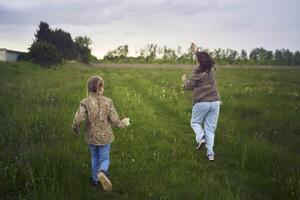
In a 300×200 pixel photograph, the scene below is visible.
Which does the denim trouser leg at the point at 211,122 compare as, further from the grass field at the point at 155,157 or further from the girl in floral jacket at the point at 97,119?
the girl in floral jacket at the point at 97,119

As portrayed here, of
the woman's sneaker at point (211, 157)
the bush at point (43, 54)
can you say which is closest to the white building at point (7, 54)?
the bush at point (43, 54)

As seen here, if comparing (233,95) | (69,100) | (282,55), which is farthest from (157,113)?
(282,55)

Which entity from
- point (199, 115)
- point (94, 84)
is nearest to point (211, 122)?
point (199, 115)

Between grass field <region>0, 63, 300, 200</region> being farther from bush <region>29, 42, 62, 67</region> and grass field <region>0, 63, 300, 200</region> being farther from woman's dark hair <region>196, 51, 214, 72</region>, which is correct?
bush <region>29, 42, 62, 67</region>

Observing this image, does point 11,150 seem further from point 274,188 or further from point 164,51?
point 164,51

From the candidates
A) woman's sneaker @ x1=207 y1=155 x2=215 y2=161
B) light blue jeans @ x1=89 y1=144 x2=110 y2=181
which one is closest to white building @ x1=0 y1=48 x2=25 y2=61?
woman's sneaker @ x1=207 y1=155 x2=215 y2=161

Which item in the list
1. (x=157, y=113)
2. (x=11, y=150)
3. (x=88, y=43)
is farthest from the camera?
(x=88, y=43)

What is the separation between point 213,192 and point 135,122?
216 inches

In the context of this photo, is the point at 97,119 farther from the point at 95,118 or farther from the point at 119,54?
the point at 119,54

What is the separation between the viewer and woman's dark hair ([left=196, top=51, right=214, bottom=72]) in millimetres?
7895

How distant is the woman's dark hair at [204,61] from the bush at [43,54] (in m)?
41.1

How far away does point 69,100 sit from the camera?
14.0 m

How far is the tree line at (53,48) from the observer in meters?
48.1

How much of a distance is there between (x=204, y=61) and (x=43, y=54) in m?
42.5
